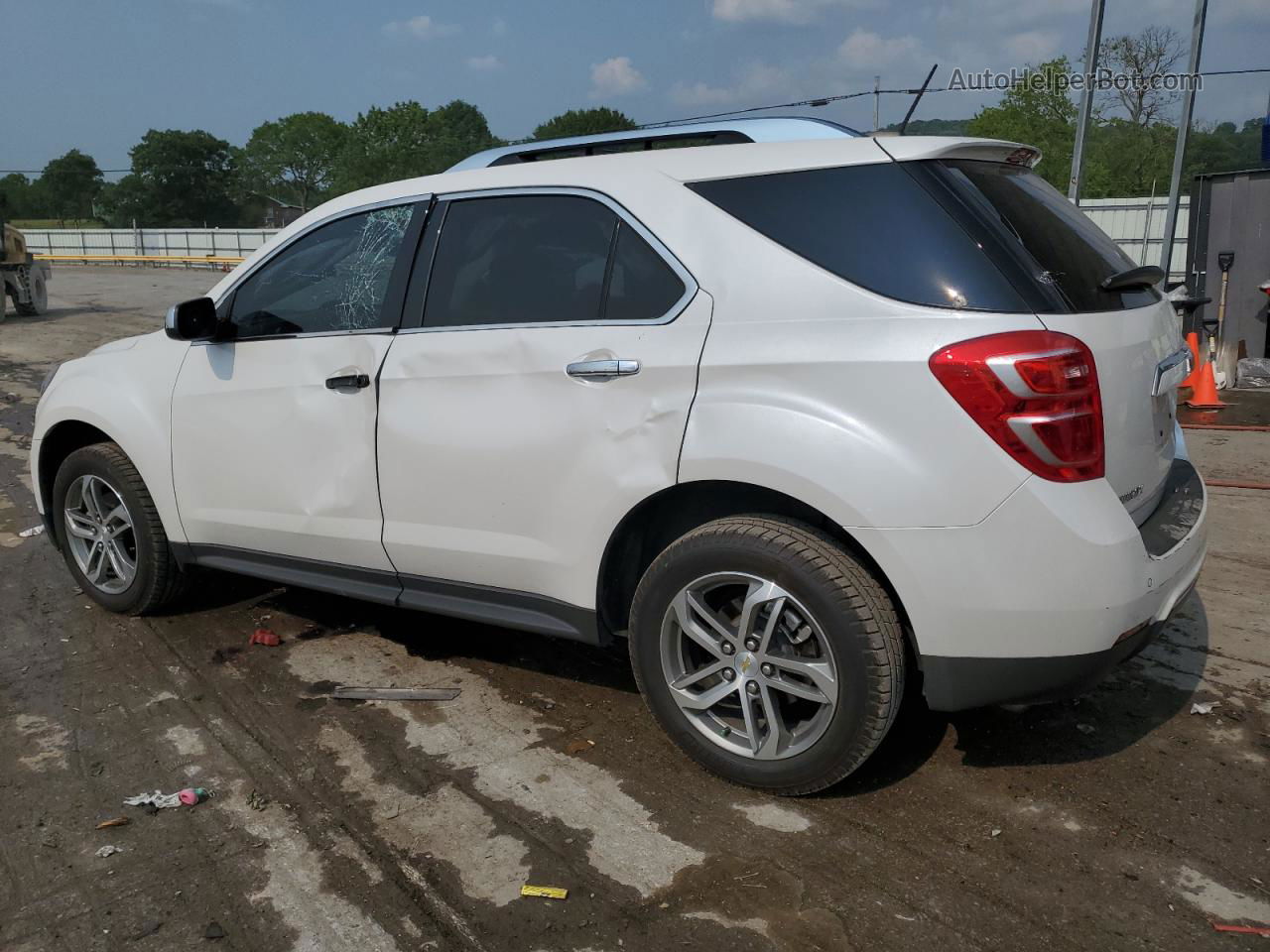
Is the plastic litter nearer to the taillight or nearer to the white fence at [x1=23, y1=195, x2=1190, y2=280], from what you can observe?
the taillight

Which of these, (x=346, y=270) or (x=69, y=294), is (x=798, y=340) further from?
(x=69, y=294)

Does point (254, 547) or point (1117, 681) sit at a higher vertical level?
point (254, 547)

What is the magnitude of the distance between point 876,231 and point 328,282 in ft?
7.13

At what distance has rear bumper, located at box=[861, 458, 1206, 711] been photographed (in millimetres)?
2736

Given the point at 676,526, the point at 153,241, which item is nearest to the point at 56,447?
the point at 676,526

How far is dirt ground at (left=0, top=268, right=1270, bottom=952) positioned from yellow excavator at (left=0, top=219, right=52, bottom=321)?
60.4 feet

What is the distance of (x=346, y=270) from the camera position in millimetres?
4094

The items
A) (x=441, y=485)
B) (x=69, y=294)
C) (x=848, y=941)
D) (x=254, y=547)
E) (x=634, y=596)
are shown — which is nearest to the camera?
(x=848, y=941)

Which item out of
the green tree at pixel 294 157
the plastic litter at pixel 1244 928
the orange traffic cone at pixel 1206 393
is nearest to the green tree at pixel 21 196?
the green tree at pixel 294 157

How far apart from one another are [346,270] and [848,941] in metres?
2.92

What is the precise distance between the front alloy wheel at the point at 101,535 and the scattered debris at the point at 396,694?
1.40 m

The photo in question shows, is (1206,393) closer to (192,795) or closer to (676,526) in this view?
(676,526)

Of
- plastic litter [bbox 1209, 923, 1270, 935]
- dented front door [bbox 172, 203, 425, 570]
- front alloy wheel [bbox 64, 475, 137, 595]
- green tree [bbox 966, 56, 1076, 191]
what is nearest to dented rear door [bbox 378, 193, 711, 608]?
dented front door [bbox 172, 203, 425, 570]

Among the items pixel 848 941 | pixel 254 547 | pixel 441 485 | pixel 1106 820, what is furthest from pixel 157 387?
pixel 1106 820
